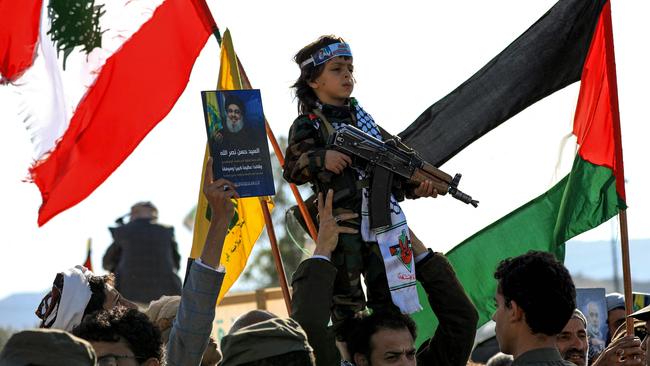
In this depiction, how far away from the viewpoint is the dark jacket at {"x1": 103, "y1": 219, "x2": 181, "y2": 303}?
492 inches

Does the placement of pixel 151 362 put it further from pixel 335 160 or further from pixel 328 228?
pixel 335 160

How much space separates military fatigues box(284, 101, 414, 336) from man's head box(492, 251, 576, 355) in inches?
46.3

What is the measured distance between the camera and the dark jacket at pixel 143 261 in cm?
1251

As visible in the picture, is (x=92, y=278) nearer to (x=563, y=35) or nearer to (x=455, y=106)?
(x=455, y=106)

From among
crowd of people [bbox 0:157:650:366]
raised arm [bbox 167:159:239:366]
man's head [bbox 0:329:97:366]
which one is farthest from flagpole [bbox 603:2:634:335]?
man's head [bbox 0:329:97:366]

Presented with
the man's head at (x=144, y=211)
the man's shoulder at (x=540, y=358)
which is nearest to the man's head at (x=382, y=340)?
the man's shoulder at (x=540, y=358)

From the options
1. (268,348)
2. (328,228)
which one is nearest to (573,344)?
(328,228)

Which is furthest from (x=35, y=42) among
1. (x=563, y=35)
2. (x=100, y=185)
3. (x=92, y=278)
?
(x=563, y=35)

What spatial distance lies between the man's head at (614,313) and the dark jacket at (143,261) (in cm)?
419

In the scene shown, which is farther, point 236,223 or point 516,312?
point 236,223

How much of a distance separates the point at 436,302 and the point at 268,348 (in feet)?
6.62

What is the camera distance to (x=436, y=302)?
271 inches

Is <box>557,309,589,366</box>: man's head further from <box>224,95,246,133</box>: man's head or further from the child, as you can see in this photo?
<box>224,95,246,133</box>: man's head

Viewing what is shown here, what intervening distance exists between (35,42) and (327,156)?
253cm
